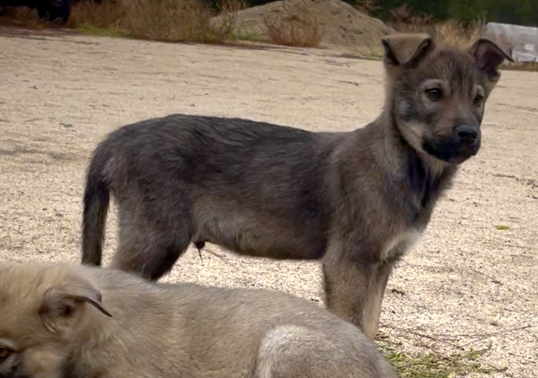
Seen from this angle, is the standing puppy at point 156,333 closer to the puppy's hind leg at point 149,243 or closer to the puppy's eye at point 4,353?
the puppy's eye at point 4,353

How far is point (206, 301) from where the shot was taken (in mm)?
4773

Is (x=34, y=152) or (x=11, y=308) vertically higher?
(x=11, y=308)

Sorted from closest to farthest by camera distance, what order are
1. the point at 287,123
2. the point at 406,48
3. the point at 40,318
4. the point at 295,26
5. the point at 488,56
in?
1. the point at 40,318
2. the point at 406,48
3. the point at 488,56
4. the point at 287,123
5. the point at 295,26

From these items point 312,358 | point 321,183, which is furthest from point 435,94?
point 312,358

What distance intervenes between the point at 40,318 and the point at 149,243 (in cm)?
144

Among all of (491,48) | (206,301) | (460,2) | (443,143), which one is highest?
(491,48)

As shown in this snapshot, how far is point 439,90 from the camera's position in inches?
220

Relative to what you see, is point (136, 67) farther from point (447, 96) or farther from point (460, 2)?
point (460, 2)

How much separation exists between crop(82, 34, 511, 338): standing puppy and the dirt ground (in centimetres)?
73

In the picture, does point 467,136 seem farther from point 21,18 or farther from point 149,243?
point 21,18

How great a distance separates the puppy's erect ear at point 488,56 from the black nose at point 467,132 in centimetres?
53

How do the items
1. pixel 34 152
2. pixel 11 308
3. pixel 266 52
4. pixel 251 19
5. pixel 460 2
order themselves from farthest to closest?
pixel 460 2
pixel 251 19
pixel 266 52
pixel 34 152
pixel 11 308

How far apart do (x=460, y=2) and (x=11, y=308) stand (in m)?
39.9

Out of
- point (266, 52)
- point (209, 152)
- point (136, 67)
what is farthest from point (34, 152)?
point (266, 52)
